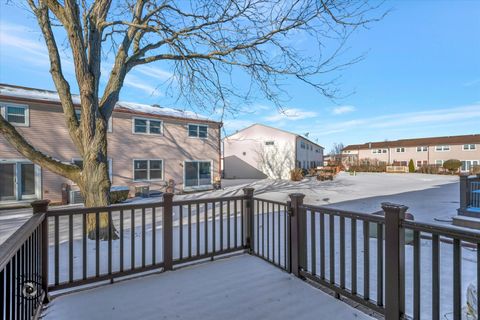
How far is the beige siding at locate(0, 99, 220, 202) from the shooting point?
10852 millimetres

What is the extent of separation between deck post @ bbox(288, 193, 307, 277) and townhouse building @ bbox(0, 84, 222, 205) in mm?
11384

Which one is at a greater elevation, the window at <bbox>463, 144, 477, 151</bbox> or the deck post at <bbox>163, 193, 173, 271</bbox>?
the window at <bbox>463, 144, 477, 151</bbox>

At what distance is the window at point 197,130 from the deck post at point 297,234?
13630mm

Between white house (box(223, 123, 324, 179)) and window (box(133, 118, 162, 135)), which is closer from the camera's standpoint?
window (box(133, 118, 162, 135))

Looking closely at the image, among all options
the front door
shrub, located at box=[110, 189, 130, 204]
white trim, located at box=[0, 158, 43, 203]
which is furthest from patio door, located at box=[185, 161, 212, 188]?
the front door

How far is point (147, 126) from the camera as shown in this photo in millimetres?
14234

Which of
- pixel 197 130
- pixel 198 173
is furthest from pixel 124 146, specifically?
pixel 198 173

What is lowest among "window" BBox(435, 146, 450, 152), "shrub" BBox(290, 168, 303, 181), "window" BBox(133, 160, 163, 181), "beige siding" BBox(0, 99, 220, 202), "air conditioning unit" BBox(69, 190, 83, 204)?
"air conditioning unit" BBox(69, 190, 83, 204)

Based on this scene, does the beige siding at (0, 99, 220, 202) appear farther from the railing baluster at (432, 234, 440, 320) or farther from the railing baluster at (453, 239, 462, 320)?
the railing baluster at (453, 239, 462, 320)

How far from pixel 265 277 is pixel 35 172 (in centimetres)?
1210

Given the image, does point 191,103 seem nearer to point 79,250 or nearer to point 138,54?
point 138,54

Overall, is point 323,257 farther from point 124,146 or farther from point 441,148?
point 441,148

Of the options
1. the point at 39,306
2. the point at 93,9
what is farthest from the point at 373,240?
the point at 93,9

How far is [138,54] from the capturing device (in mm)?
5777
